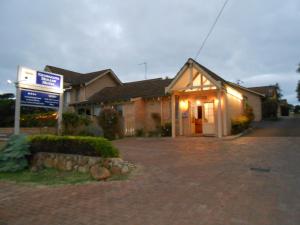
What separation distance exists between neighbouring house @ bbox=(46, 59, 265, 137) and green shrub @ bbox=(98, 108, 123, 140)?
167 centimetres

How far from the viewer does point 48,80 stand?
49.2 ft

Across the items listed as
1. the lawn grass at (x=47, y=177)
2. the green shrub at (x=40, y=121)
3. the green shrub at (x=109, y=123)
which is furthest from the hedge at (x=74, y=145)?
the green shrub at (x=109, y=123)

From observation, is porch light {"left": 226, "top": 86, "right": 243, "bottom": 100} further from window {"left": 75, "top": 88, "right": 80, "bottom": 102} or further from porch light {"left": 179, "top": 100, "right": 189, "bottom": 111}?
window {"left": 75, "top": 88, "right": 80, "bottom": 102}

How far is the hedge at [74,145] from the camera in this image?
1002cm

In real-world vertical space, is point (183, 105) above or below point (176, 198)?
above

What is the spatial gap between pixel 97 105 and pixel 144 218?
22025mm

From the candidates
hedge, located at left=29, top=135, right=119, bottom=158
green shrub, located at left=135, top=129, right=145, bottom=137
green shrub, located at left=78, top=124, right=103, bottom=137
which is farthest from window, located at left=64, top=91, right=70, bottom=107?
hedge, located at left=29, top=135, right=119, bottom=158

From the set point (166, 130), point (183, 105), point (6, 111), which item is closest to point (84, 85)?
point (6, 111)

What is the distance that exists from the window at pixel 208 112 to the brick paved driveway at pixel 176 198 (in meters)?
9.83

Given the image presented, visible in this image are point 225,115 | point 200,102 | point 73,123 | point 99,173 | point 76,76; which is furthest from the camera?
point 76,76

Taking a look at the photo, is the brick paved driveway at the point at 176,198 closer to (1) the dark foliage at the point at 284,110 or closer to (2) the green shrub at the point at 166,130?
(2) the green shrub at the point at 166,130

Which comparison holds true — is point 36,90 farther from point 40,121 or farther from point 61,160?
point 40,121

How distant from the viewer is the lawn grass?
9.16 meters

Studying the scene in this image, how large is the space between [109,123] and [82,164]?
1080 cm
